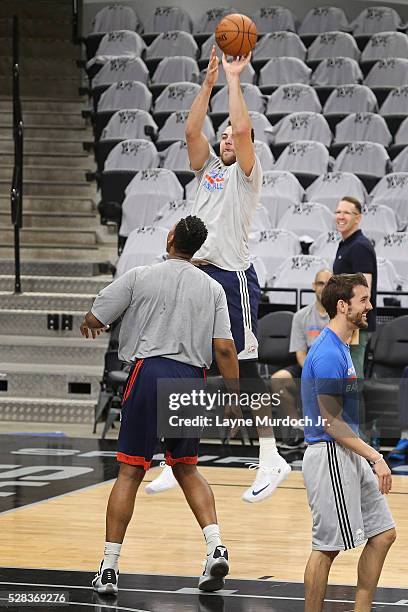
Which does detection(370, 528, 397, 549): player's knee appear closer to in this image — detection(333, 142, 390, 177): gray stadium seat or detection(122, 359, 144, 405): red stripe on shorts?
detection(122, 359, 144, 405): red stripe on shorts

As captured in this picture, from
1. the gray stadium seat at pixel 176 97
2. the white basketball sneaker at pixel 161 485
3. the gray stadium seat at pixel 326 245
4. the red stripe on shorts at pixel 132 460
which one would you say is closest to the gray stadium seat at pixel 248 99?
the gray stadium seat at pixel 176 97

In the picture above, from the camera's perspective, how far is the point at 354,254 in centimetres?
791

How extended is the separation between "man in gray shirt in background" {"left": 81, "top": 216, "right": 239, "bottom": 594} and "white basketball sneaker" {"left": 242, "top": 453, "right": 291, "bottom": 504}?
768 millimetres

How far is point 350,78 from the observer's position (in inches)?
593

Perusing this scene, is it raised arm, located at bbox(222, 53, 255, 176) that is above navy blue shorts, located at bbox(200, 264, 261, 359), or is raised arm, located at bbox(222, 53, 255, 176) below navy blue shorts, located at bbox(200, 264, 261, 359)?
above

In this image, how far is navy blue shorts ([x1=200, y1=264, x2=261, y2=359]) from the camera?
596 cm

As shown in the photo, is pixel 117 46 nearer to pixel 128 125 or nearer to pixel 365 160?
pixel 128 125

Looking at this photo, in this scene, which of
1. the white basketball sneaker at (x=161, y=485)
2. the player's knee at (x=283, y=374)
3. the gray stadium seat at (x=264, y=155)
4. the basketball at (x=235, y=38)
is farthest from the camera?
the gray stadium seat at (x=264, y=155)

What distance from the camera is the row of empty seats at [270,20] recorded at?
16.3m

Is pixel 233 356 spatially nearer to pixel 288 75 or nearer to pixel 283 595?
pixel 283 595

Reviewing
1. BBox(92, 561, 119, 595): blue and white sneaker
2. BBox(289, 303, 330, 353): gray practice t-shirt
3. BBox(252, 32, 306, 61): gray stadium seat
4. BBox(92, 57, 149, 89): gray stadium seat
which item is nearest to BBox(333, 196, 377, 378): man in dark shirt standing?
BBox(289, 303, 330, 353): gray practice t-shirt

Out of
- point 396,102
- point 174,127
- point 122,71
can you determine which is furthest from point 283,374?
point 122,71

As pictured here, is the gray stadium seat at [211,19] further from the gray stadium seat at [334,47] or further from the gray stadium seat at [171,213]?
the gray stadium seat at [171,213]

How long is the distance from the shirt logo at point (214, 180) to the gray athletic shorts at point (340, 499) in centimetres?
192
